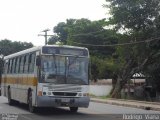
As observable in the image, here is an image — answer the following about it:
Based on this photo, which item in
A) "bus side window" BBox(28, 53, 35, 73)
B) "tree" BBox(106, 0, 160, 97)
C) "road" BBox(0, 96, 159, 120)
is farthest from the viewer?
"tree" BBox(106, 0, 160, 97)

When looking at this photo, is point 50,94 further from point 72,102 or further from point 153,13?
point 153,13

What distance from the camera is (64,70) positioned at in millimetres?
19297

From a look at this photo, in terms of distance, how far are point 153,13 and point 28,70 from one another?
19.8m

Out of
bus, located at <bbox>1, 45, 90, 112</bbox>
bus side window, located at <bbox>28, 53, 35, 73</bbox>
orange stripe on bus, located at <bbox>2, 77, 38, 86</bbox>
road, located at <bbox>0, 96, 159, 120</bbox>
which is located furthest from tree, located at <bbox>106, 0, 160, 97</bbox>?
bus, located at <bbox>1, 45, 90, 112</bbox>

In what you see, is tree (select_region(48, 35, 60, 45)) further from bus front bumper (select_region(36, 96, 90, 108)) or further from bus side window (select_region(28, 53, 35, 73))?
bus front bumper (select_region(36, 96, 90, 108))

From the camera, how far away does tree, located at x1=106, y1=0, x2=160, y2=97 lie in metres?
38.3

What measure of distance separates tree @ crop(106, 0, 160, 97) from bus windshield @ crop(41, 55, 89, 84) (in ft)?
61.6

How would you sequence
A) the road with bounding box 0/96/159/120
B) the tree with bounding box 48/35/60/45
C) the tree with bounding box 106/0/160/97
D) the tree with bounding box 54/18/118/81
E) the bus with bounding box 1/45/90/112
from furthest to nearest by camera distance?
the tree with bounding box 48/35/60/45 → the tree with bounding box 54/18/118/81 → the tree with bounding box 106/0/160/97 → the bus with bounding box 1/45/90/112 → the road with bounding box 0/96/159/120

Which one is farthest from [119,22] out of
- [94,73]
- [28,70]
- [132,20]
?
[28,70]

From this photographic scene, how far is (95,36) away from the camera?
58562 mm

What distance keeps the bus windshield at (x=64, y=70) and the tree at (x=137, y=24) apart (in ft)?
61.6

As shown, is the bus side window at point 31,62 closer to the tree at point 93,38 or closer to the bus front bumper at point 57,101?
the bus front bumper at point 57,101

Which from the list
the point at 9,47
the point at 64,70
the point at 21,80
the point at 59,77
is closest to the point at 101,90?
the point at 21,80

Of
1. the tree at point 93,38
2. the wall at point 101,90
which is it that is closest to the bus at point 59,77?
the wall at point 101,90
